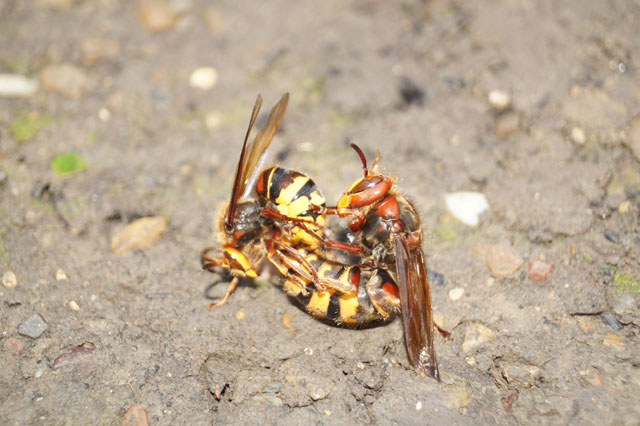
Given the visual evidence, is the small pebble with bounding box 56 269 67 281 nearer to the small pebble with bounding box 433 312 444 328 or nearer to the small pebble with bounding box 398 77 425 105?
the small pebble with bounding box 433 312 444 328

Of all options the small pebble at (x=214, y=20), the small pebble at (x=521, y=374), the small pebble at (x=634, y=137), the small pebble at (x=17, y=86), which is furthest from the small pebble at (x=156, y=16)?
A: the small pebble at (x=521, y=374)

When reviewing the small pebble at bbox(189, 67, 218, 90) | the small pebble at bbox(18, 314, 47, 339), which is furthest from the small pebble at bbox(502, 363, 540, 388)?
the small pebble at bbox(189, 67, 218, 90)

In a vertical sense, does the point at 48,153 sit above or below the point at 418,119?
below

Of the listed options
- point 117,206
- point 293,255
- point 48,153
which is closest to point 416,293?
point 293,255

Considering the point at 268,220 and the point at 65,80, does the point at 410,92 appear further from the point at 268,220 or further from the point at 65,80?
the point at 65,80

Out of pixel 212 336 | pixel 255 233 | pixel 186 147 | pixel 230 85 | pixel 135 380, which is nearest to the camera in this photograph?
pixel 135 380

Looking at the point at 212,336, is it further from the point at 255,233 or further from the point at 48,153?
the point at 48,153

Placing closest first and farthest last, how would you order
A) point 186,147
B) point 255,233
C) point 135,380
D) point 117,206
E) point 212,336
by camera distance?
point 135,380 → point 212,336 → point 255,233 → point 117,206 → point 186,147
